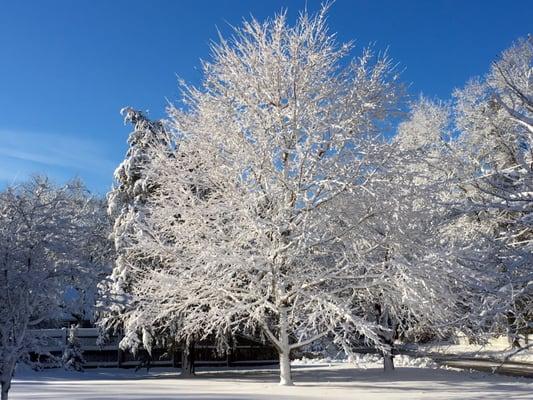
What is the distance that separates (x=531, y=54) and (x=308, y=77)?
12140mm

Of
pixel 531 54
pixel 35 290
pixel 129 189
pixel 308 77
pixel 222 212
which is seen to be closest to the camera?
pixel 35 290

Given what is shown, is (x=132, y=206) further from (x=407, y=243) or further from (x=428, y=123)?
(x=428, y=123)

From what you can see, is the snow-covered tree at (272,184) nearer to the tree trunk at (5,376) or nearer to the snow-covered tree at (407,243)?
the snow-covered tree at (407,243)

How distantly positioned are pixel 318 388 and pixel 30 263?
24.0 ft

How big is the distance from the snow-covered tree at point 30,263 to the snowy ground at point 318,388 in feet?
8.81

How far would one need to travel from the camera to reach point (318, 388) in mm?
13453

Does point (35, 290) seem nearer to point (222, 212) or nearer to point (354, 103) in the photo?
point (222, 212)

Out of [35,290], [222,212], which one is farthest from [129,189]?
[35,290]

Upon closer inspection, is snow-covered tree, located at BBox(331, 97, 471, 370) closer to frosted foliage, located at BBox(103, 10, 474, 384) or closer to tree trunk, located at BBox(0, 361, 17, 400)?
frosted foliage, located at BBox(103, 10, 474, 384)

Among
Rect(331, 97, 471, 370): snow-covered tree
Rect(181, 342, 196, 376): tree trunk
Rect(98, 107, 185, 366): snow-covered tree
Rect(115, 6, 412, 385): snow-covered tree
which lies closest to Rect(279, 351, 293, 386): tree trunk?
Rect(115, 6, 412, 385): snow-covered tree

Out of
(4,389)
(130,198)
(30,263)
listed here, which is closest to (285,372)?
(4,389)

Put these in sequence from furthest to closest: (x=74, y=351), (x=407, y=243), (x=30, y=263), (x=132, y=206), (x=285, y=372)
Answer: (x=74, y=351)
(x=132, y=206)
(x=285, y=372)
(x=407, y=243)
(x=30, y=263)

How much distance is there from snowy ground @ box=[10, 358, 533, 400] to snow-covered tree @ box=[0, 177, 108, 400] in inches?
106

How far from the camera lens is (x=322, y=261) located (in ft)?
48.2
